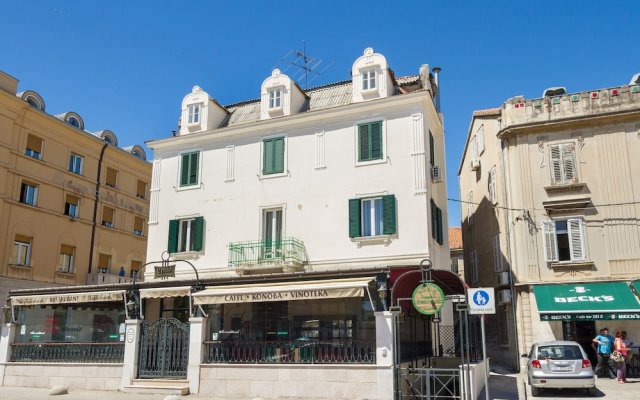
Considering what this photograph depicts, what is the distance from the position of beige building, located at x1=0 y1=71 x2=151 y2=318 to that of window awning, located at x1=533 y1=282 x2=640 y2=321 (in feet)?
79.6

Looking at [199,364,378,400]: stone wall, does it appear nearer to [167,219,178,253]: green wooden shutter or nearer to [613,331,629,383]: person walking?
[167,219,178,253]: green wooden shutter

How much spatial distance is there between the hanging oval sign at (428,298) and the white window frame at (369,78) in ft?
34.7

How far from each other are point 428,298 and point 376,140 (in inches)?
351

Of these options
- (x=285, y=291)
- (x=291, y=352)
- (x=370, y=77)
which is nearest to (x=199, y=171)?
(x=370, y=77)

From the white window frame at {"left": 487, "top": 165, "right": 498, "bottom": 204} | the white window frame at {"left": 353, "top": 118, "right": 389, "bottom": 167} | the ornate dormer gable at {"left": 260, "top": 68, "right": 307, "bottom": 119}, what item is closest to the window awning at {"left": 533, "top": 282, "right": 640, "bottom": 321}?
the white window frame at {"left": 487, "top": 165, "right": 498, "bottom": 204}

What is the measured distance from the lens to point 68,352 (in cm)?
1777

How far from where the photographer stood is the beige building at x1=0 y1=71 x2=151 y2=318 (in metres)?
27.6

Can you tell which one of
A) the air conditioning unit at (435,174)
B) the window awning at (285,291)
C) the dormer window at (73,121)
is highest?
the dormer window at (73,121)

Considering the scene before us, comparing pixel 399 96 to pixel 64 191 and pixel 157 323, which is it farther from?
pixel 64 191

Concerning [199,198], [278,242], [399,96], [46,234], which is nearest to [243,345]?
[278,242]

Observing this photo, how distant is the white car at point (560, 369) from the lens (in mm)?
14508

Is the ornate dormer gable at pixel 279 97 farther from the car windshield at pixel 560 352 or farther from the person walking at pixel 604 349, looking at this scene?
the person walking at pixel 604 349

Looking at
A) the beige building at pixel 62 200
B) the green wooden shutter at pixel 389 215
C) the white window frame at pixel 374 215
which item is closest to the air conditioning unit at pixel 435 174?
the green wooden shutter at pixel 389 215

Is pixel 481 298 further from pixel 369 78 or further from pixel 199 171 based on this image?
pixel 199 171
